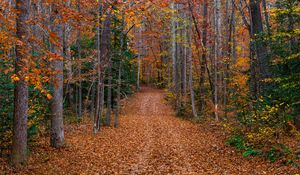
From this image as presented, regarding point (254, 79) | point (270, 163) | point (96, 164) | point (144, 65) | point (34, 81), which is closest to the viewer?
point (34, 81)

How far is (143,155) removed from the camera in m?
10.6

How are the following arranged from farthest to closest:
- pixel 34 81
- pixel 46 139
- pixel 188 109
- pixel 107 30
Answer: pixel 188 109
pixel 107 30
pixel 46 139
pixel 34 81

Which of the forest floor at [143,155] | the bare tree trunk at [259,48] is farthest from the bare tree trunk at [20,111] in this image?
the bare tree trunk at [259,48]

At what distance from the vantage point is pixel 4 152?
891 centimetres

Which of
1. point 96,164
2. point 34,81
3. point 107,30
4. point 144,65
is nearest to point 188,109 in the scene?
point 107,30

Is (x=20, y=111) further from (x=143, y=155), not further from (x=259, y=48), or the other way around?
(x=259, y=48)

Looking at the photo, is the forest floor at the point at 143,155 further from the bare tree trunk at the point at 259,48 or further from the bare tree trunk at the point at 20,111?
the bare tree trunk at the point at 259,48

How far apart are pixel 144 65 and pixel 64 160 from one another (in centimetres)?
4251

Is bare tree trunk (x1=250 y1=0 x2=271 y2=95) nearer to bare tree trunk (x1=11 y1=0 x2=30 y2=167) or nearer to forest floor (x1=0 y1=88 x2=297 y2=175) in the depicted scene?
forest floor (x1=0 y1=88 x2=297 y2=175)

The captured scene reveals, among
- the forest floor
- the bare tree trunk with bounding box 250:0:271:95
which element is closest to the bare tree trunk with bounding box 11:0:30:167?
the forest floor

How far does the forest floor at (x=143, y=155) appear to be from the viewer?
8375 millimetres

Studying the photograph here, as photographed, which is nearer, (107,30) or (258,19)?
(258,19)

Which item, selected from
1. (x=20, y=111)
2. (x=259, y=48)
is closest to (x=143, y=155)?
(x=20, y=111)

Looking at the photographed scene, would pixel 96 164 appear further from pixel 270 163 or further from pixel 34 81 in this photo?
pixel 270 163
